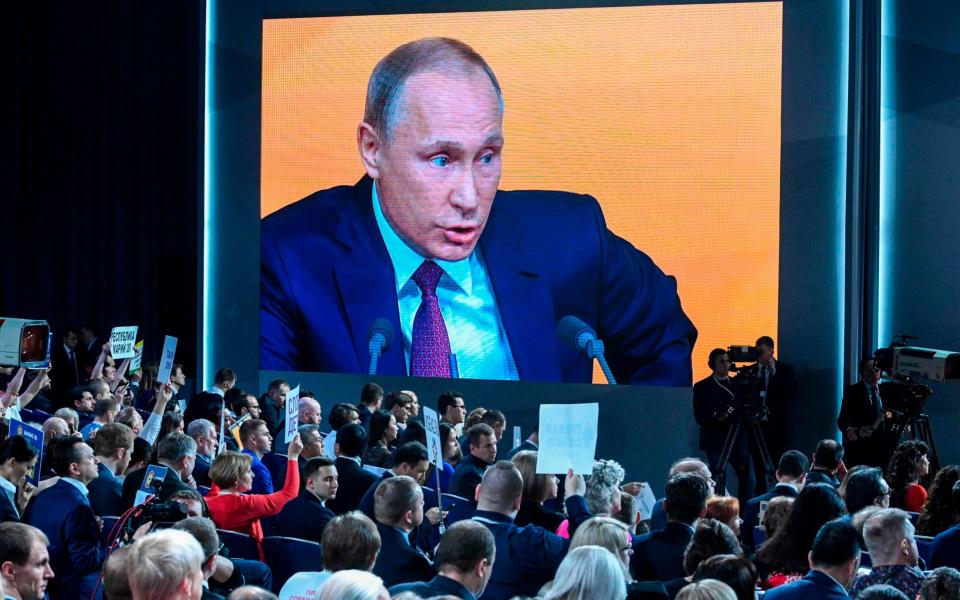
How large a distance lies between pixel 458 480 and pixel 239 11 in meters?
7.13

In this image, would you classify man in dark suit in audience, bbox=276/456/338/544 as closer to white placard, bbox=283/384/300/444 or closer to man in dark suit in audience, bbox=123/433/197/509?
man in dark suit in audience, bbox=123/433/197/509

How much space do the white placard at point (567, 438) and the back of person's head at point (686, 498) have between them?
848 mm

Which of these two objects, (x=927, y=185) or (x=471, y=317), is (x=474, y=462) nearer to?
(x=471, y=317)

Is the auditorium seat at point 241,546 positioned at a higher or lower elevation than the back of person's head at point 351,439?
lower

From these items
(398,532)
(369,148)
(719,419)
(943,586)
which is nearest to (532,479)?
(398,532)

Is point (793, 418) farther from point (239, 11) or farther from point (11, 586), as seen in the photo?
point (11, 586)

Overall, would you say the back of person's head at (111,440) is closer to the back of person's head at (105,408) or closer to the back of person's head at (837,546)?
the back of person's head at (105,408)

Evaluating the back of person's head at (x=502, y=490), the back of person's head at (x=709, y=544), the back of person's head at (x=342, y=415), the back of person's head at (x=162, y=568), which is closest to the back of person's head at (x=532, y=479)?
the back of person's head at (x=502, y=490)

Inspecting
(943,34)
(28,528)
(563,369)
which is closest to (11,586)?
(28,528)

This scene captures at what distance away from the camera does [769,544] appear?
489cm

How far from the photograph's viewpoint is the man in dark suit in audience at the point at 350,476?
6668 mm

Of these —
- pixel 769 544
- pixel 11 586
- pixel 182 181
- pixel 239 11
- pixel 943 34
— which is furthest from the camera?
pixel 182 181

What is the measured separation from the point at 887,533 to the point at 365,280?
25.6 feet

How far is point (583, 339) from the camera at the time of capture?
447 inches
